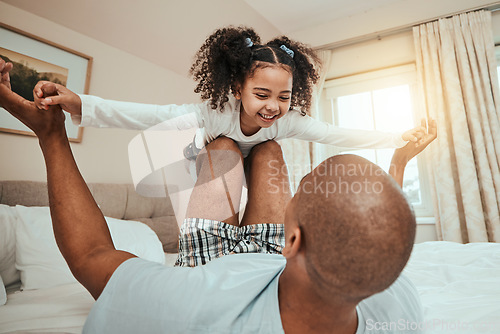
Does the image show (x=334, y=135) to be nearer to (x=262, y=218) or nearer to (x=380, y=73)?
(x=262, y=218)

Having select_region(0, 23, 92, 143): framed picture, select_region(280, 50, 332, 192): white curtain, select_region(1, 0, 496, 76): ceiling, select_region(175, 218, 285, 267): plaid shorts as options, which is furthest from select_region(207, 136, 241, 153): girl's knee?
select_region(280, 50, 332, 192): white curtain

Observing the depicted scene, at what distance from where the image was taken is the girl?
112 cm

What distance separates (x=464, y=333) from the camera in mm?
665

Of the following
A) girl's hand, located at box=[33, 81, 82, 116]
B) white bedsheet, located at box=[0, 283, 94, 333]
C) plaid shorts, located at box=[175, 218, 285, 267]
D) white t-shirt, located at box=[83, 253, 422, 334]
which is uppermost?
girl's hand, located at box=[33, 81, 82, 116]

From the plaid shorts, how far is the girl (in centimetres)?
40

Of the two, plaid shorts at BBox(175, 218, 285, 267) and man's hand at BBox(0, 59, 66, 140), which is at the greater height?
man's hand at BBox(0, 59, 66, 140)

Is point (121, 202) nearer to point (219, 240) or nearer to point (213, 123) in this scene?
point (213, 123)

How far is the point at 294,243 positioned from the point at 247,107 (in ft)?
2.66

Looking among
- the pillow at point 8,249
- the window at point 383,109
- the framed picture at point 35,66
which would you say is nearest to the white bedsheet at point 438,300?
the pillow at point 8,249

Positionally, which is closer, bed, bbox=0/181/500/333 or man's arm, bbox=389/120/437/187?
bed, bbox=0/181/500/333

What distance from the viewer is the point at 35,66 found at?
69.5 inches

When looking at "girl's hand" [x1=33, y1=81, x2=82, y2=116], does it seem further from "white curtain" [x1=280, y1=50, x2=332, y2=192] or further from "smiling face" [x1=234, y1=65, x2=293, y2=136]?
"white curtain" [x1=280, y1=50, x2=332, y2=192]

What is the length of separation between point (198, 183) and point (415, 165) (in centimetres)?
273

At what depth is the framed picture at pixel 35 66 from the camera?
1.67m
